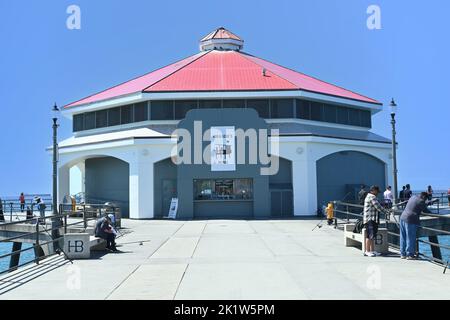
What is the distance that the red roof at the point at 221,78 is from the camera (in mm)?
33938

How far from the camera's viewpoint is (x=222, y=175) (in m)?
30.0

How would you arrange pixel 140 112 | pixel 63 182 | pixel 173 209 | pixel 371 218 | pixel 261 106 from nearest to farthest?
pixel 371 218 → pixel 173 209 → pixel 261 106 → pixel 140 112 → pixel 63 182

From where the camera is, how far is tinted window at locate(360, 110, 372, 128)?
3861 cm

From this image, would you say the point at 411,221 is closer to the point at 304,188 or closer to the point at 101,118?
the point at 304,188

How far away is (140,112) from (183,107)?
307 cm

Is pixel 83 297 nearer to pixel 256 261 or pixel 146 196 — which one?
pixel 256 261

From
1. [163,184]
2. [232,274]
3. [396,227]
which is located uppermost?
[163,184]

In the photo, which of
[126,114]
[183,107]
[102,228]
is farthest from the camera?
[126,114]

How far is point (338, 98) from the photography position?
119 feet

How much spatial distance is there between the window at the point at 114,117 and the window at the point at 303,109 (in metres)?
12.4

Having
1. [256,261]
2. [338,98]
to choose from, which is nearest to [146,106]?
[338,98]

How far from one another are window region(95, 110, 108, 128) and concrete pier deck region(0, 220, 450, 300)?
2044 cm

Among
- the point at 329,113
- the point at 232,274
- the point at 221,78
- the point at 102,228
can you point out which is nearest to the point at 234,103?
the point at 221,78

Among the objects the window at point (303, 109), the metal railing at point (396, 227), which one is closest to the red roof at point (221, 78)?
the window at point (303, 109)
